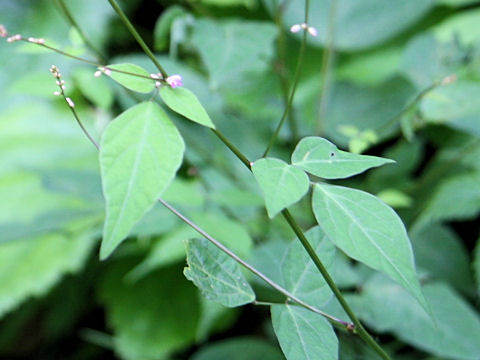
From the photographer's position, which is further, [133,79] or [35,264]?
[35,264]

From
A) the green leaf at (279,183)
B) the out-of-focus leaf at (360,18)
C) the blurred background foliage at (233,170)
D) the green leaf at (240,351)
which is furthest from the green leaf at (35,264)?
the green leaf at (279,183)

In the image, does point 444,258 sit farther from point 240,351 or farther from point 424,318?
point 240,351

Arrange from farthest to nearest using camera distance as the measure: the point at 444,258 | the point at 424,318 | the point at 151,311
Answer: the point at 151,311
the point at 444,258
the point at 424,318

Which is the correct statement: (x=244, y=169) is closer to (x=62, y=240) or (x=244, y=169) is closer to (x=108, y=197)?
(x=62, y=240)

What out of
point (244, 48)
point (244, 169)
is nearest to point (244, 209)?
point (244, 169)

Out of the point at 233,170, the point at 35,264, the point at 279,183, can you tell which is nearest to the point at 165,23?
the point at 233,170

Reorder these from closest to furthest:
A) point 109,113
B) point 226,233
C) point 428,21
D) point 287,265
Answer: point 287,265
point 226,233
point 109,113
point 428,21
